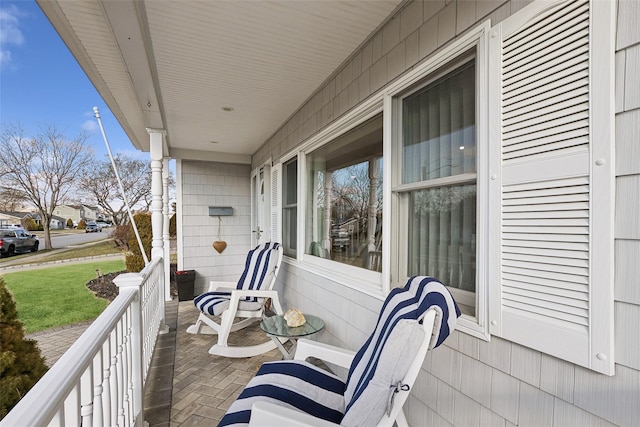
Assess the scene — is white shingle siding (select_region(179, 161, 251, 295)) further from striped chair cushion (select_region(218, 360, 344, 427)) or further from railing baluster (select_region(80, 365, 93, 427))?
railing baluster (select_region(80, 365, 93, 427))

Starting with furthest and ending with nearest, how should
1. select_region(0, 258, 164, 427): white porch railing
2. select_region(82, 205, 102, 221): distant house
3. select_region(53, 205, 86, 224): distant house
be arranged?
select_region(82, 205, 102, 221): distant house → select_region(53, 205, 86, 224): distant house → select_region(0, 258, 164, 427): white porch railing

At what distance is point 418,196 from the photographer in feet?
6.42

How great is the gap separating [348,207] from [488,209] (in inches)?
61.1

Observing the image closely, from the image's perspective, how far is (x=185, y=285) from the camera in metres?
5.75

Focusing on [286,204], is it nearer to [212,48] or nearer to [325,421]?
[212,48]

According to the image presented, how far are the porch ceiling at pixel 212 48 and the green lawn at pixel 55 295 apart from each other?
4.93 m

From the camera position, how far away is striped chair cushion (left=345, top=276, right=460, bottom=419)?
4.04 ft

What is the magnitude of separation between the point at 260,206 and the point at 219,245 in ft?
4.45

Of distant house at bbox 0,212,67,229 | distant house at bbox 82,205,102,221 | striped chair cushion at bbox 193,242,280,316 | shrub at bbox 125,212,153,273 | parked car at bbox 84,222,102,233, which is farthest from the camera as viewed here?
distant house at bbox 82,205,102,221

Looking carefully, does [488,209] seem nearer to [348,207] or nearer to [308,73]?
[348,207]

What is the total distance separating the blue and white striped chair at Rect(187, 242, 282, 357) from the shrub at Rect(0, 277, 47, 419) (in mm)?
1403

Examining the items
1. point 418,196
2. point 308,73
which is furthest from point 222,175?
point 418,196

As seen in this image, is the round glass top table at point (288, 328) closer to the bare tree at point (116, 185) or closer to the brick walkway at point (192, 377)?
the brick walkway at point (192, 377)

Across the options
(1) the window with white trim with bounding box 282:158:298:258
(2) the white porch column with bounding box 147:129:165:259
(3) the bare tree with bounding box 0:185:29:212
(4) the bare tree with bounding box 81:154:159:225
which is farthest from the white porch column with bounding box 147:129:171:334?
(4) the bare tree with bounding box 81:154:159:225
